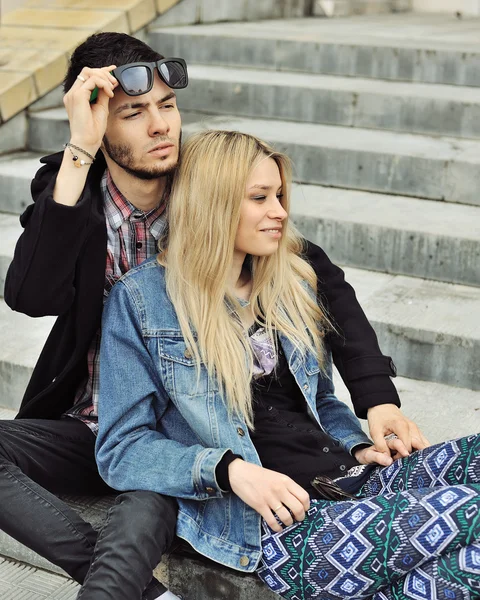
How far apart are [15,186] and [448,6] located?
4816 millimetres

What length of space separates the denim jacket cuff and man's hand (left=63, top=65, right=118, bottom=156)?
780 mm

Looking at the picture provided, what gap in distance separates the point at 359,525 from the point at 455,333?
134 centimetres

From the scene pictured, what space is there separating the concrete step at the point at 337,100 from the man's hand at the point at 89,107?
2.64 meters

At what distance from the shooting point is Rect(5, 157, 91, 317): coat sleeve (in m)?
2.20

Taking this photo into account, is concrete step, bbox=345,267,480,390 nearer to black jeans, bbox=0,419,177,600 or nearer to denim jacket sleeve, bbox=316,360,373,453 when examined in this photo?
denim jacket sleeve, bbox=316,360,373,453

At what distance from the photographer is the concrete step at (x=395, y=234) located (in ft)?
12.0

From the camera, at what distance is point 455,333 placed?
3232mm

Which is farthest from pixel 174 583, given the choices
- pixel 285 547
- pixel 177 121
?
pixel 177 121

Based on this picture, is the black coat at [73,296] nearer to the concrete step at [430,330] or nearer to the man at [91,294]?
the man at [91,294]

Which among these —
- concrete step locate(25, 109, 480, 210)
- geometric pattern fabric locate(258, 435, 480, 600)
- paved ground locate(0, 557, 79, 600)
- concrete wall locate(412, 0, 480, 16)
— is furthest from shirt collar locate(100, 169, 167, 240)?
concrete wall locate(412, 0, 480, 16)

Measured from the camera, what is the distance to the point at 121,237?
2473 millimetres

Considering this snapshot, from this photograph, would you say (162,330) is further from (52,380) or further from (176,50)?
(176,50)

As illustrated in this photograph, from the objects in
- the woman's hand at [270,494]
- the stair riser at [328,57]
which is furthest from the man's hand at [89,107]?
the stair riser at [328,57]

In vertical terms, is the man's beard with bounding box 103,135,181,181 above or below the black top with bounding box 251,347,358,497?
above
